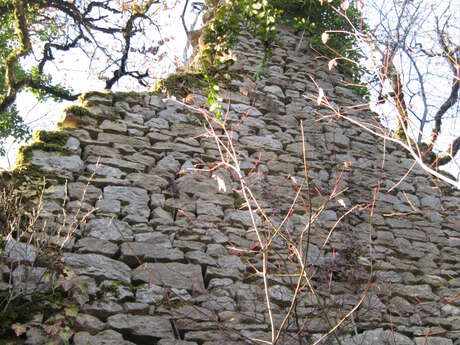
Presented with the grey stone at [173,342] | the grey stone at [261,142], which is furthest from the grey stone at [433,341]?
the grey stone at [261,142]

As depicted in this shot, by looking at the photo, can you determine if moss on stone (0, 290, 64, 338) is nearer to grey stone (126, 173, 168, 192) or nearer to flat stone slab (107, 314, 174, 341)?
flat stone slab (107, 314, 174, 341)

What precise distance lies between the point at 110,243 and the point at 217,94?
6.04 feet

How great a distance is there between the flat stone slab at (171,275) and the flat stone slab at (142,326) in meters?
0.25

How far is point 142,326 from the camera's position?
2.90m

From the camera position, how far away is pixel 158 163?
3910mm

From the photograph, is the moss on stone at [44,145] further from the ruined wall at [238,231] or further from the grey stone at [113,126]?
the grey stone at [113,126]

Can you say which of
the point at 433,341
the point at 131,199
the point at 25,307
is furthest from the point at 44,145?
the point at 433,341

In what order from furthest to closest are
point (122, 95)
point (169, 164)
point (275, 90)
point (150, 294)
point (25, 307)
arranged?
1. point (275, 90)
2. point (122, 95)
3. point (169, 164)
4. point (150, 294)
5. point (25, 307)

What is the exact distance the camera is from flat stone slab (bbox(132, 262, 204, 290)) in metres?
3.17

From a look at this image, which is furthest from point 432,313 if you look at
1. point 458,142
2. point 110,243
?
point 458,142

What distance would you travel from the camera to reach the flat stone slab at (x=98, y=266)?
3.04m

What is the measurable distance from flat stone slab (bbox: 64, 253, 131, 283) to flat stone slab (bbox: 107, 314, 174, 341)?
0.88 ft

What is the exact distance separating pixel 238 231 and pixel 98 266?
1.02 metres

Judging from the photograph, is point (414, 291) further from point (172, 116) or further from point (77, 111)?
point (77, 111)
